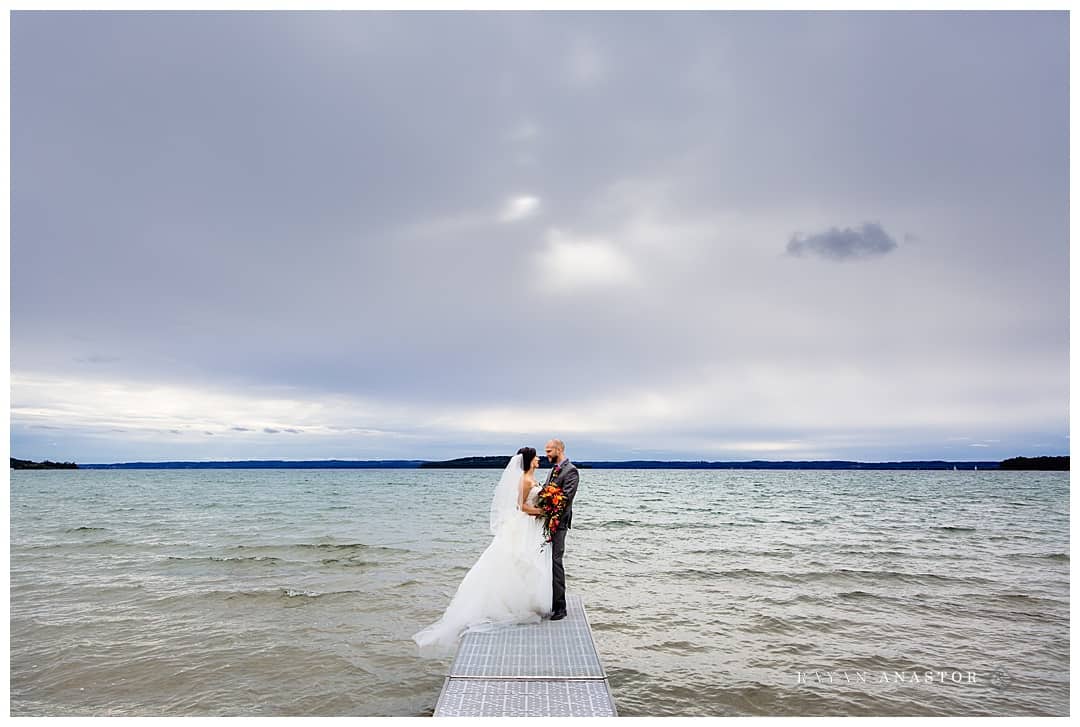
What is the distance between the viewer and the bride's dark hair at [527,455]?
859 centimetres

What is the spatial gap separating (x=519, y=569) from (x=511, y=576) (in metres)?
0.14

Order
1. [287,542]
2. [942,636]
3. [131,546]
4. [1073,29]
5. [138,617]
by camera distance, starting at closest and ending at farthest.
→ [1073,29]
[942,636]
[138,617]
[131,546]
[287,542]

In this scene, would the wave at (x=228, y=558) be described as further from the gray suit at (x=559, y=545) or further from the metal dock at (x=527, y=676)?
the metal dock at (x=527, y=676)

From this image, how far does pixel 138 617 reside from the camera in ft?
36.2

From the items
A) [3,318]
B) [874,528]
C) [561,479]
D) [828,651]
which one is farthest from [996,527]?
[3,318]

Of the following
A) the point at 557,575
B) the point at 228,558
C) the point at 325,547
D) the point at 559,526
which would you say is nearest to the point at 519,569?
the point at 557,575

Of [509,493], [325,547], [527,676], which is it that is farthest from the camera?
[325,547]

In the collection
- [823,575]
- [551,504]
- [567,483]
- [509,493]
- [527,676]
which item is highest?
[567,483]

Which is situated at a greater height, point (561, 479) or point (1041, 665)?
point (561, 479)

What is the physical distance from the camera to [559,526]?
328 inches

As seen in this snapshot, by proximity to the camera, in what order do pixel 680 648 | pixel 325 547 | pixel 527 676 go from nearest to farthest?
pixel 527 676 < pixel 680 648 < pixel 325 547

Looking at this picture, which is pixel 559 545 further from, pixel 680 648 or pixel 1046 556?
pixel 1046 556

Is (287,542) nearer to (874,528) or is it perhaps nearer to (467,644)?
(467,644)
